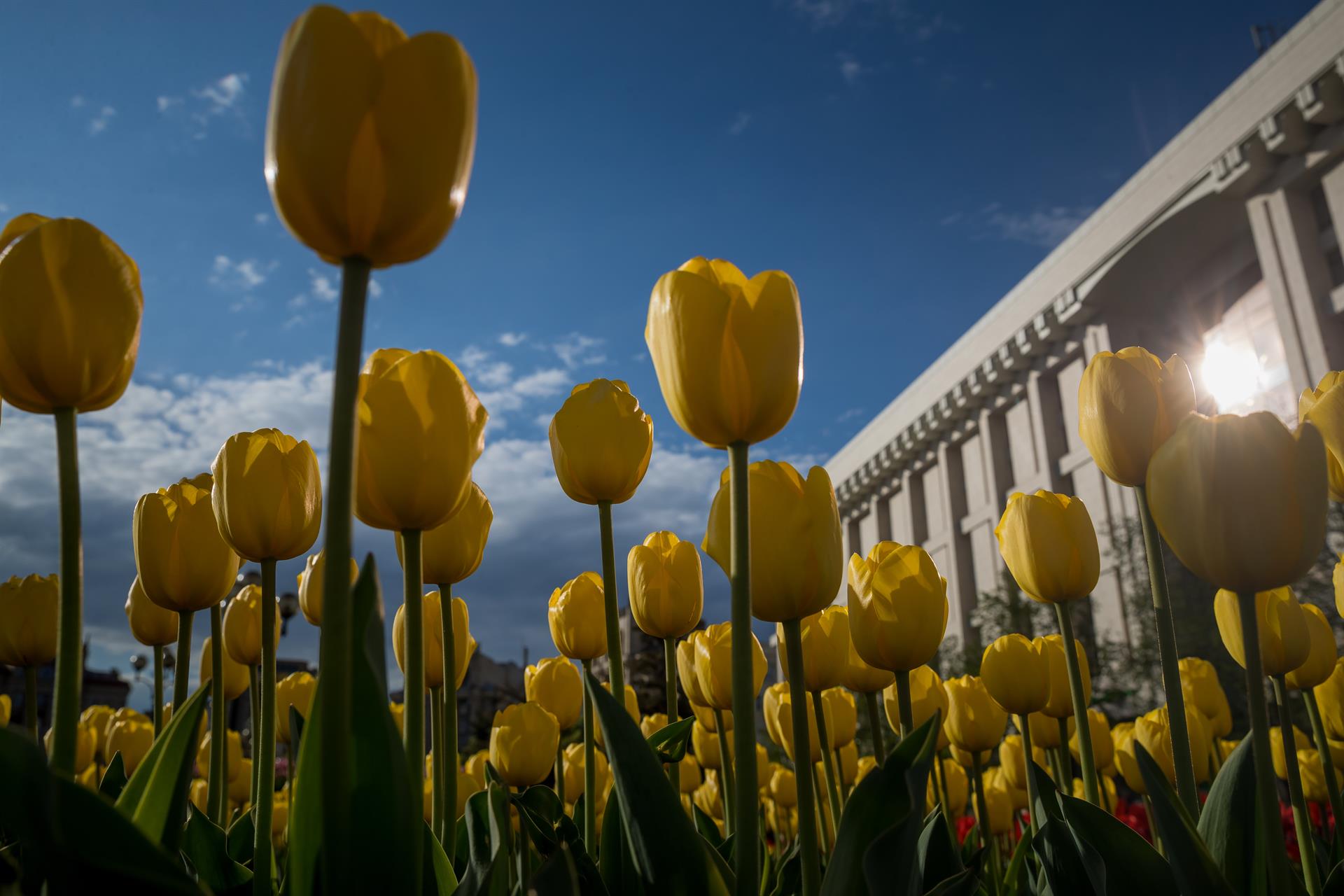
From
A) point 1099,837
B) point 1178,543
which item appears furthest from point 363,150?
point 1099,837

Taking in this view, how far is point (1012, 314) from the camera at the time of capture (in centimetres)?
2956

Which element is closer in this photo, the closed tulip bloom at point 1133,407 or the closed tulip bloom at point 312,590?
the closed tulip bloom at point 1133,407

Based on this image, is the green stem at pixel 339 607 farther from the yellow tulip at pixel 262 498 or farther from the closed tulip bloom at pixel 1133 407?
the closed tulip bloom at pixel 1133 407

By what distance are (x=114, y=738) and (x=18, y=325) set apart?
2.00 meters

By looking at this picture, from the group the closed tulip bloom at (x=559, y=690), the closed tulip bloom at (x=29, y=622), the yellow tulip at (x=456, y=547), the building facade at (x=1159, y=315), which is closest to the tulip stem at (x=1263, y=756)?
the yellow tulip at (x=456, y=547)

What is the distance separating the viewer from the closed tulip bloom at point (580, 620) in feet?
5.63

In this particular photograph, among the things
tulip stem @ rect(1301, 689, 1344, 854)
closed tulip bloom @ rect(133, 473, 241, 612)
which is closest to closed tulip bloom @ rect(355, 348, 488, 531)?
closed tulip bloom @ rect(133, 473, 241, 612)

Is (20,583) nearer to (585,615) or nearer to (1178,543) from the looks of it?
(585,615)

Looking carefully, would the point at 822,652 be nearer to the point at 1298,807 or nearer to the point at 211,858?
the point at 1298,807

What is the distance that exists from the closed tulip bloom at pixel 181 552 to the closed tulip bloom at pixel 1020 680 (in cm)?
138

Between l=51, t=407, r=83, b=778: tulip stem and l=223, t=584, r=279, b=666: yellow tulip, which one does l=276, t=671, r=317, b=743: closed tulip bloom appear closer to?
l=223, t=584, r=279, b=666: yellow tulip

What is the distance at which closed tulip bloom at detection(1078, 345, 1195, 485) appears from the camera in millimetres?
1303

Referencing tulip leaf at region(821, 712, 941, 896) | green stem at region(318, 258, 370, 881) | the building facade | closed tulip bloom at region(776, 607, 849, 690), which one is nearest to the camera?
green stem at region(318, 258, 370, 881)

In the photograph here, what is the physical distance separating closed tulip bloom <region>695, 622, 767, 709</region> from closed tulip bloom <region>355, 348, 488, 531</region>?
0.88m
